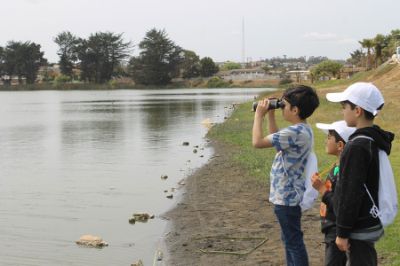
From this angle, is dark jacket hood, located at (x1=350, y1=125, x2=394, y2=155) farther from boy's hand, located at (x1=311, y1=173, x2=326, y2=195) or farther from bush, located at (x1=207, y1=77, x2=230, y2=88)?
bush, located at (x1=207, y1=77, x2=230, y2=88)

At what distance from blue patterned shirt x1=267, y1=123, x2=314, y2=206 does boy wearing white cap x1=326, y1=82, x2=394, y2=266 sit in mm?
941

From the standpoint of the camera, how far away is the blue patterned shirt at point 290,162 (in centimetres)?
441

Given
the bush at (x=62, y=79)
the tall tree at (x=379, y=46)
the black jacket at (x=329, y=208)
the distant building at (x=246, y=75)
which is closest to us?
the black jacket at (x=329, y=208)

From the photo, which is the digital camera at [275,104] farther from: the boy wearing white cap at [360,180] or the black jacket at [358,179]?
the black jacket at [358,179]

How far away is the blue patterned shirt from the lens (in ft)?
14.5

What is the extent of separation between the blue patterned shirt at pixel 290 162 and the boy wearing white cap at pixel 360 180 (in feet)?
3.09

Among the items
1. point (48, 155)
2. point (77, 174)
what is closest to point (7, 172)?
point (77, 174)

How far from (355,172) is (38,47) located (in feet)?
421

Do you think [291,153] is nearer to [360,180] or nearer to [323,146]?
[360,180]

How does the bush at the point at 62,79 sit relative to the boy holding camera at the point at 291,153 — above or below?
above

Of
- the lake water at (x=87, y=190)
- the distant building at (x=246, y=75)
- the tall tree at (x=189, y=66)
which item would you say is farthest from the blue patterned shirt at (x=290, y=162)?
the distant building at (x=246, y=75)

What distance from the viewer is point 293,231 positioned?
4.51m

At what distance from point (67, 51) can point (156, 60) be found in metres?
23.7

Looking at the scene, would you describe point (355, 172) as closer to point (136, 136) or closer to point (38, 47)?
point (136, 136)
